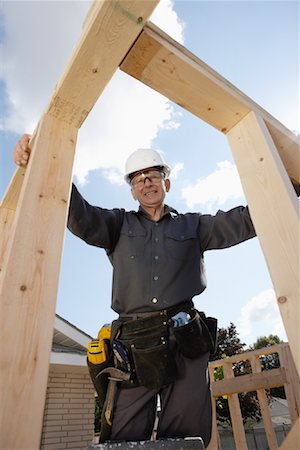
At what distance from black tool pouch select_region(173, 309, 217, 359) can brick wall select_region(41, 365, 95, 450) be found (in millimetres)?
5092

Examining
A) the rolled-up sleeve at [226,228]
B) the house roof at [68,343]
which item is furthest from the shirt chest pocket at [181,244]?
the house roof at [68,343]

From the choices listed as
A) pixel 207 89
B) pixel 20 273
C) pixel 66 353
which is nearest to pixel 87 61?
pixel 207 89

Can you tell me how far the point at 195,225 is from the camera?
2.48 meters

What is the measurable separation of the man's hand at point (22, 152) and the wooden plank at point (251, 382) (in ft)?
14.5

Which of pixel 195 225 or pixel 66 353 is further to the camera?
pixel 66 353

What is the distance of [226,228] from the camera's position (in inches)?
92.4

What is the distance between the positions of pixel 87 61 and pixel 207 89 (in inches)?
24.0

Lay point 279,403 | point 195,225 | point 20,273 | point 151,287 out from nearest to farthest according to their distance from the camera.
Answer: point 20,273 < point 151,287 < point 195,225 < point 279,403

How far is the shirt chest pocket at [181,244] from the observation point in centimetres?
228

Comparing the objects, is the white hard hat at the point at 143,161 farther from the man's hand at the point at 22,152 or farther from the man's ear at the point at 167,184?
the man's hand at the point at 22,152

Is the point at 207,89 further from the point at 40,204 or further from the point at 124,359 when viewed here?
the point at 124,359

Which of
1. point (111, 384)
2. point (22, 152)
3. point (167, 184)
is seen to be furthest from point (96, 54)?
point (111, 384)

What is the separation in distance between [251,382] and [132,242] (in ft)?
11.7

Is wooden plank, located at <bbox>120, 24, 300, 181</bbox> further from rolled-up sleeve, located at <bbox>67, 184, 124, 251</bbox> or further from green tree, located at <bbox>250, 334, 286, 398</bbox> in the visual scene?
green tree, located at <bbox>250, 334, 286, 398</bbox>
